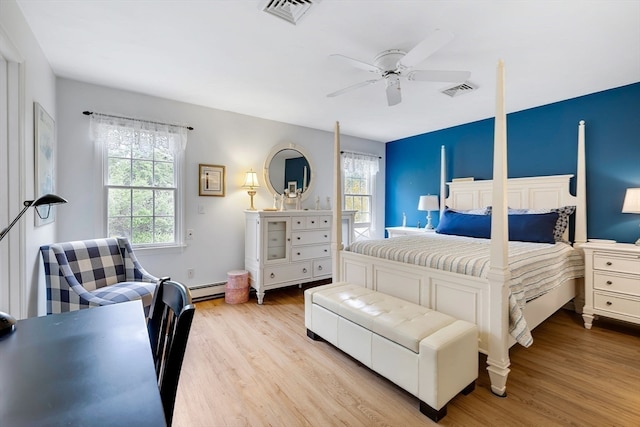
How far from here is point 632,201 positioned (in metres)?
2.71

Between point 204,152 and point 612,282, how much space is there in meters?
4.46

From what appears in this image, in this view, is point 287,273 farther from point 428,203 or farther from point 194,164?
point 428,203

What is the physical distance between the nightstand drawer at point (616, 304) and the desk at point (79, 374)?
3.74 metres

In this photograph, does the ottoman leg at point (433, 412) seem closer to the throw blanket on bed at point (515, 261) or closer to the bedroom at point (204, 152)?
the throw blanket on bed at point (515, 261)

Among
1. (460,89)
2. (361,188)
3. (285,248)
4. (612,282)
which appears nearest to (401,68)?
(460,89)

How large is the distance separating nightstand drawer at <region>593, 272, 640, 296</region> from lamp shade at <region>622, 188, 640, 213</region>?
1.99 ft

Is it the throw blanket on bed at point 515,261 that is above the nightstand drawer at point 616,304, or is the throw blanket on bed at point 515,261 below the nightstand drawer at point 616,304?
above

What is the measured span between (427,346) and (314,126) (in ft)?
11.9

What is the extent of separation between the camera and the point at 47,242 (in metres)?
2.46

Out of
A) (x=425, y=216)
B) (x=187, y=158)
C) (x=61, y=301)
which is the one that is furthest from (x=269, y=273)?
(x=425, y=216)

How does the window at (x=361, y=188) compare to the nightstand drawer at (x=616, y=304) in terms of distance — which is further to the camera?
the window at (x=361, y=188)

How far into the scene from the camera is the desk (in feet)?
2.00

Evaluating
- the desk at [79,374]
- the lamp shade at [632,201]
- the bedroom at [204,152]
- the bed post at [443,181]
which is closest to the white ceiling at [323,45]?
the bedroom at [204,152]

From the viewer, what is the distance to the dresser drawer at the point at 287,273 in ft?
11.9
